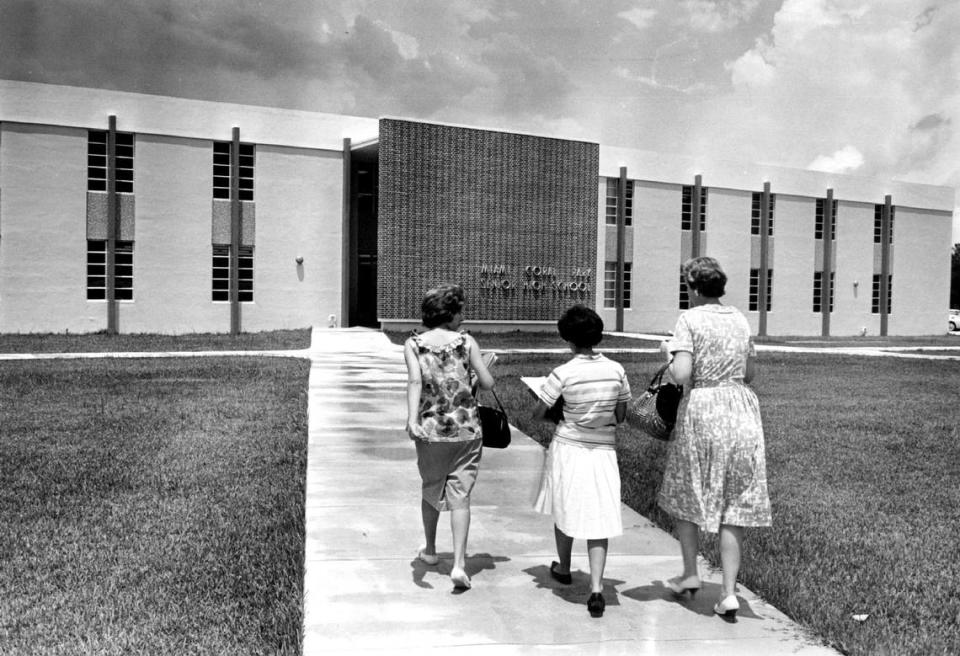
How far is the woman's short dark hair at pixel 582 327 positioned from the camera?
14.6ft

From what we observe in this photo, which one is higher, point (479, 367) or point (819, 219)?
point (819, 219)

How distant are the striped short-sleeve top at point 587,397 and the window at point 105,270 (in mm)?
28045

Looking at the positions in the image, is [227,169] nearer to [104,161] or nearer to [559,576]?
[104,161]

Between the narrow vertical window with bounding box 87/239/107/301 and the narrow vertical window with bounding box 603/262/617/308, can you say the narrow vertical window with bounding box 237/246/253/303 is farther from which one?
the narrow vertical window with bounding box 603/262/617/308

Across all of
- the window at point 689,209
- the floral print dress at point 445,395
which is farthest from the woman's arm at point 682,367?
the window at point 689,209

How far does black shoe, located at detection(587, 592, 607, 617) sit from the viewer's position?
168 inches

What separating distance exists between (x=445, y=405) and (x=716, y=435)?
1.43m

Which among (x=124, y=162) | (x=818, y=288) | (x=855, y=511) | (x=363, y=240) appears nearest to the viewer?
(x=855, y=511)

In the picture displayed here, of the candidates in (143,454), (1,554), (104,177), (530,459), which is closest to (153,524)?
(1,554)

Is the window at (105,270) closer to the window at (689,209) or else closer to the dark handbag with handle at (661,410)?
the window at (689,209)

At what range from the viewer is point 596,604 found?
14.0 ft

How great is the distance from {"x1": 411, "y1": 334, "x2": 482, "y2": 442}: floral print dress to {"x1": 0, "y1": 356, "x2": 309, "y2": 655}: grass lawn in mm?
1147

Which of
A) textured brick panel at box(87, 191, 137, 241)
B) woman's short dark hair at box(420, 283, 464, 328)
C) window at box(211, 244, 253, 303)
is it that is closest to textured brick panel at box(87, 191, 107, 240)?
textured brick panel at box(87, 191, 137, 241)

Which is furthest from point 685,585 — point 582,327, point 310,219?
point 310,219
